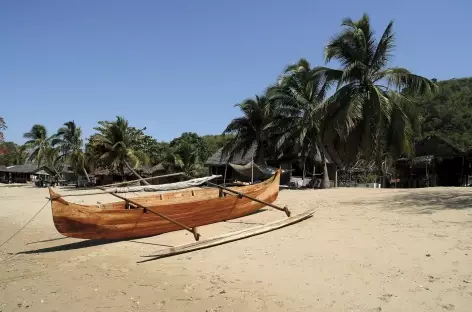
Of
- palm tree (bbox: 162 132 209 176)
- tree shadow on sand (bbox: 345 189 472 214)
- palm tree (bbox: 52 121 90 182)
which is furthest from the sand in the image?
palm tree (bbox: 52 121 90 182)

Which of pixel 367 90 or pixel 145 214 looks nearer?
pixel 145 214

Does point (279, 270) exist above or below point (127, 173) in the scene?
below

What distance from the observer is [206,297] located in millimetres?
5164

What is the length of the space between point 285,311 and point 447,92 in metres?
36.6

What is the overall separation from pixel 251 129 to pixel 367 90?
29.6ft

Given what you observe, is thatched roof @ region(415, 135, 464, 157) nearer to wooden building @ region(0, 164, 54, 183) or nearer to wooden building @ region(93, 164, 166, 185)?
wooden building @ region(93, 164, 166, 185)

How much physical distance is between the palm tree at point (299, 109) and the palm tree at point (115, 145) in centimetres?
1223

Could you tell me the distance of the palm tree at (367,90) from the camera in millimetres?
16484

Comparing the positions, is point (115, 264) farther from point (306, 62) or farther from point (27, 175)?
point (27, 175)

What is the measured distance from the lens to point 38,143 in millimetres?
43594

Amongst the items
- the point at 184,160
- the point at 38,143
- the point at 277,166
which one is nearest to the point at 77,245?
the point at 277,166

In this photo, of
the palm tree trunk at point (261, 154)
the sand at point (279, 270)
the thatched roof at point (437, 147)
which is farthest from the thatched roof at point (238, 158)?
the sand at point (279, 270)

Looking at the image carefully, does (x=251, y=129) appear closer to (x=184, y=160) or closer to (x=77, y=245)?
(x=184, y=160)

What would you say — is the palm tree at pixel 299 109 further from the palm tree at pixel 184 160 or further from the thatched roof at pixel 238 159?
the palm tree at pixel 184 160
